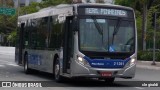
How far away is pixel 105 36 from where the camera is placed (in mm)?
16578

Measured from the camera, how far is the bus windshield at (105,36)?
16.4 meters

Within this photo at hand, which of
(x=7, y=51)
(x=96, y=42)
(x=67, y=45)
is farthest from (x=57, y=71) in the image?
(x=7, y=51)

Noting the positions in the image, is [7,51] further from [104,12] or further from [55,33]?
[104,12]

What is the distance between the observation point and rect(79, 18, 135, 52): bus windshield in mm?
16422

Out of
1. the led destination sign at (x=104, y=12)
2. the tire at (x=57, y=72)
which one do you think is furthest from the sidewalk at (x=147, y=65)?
the led destination sign at (x=104, y=12)

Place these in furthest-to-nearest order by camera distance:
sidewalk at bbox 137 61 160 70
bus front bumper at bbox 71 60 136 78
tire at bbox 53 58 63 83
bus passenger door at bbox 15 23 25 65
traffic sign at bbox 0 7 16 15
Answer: traffic sign at bbox 0 7 16 15, sidewalk at bbox 137 61 160 70, bus passenger door at bbox 15 23 25 65, tire at bbox 53 58 63 83, bus front bumper at bbox 71 60 136 78

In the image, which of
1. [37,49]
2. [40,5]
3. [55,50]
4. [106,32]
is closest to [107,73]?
[106,32]

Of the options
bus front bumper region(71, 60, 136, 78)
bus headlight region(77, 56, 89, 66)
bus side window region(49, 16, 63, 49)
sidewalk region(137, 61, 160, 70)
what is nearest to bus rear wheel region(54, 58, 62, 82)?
bus side window region(49, 16, 63, 49)

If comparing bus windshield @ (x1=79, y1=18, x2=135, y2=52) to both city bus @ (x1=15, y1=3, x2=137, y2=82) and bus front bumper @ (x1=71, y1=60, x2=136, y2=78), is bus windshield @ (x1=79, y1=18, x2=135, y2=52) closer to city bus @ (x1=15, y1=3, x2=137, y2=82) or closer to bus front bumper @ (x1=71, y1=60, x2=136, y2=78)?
city bus @ (x1=15, y1=3, x2=137, y2=82)

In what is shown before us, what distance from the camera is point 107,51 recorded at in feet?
54.0

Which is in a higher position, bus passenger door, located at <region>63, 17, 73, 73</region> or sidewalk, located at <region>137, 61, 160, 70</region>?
bus passenger door, located at <region>63, 17, 73, 73</region>

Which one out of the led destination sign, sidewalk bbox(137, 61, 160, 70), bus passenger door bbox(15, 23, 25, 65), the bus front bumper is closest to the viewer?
the bus front bumper

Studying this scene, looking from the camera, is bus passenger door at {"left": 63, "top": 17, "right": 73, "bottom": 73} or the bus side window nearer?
bus passenger door at {"left": 63, "top": 17, "right": 73, "bottom": 73}

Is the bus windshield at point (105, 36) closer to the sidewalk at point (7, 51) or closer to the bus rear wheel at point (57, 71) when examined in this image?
the bus rear wheel at point (57, 71)
